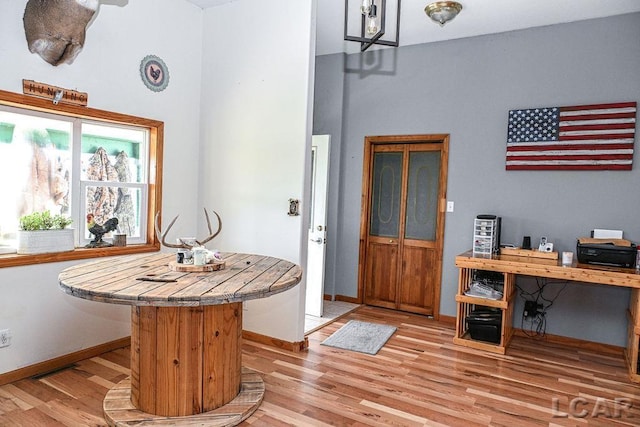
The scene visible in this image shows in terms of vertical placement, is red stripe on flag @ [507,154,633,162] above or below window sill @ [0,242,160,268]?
above

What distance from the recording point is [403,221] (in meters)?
4.80

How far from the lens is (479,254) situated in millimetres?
3814

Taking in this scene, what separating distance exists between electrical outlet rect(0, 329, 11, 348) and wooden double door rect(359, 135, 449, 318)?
11.2 ft

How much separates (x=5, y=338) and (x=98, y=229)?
3.08 ft

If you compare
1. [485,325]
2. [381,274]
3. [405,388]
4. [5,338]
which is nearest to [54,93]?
[5,338]

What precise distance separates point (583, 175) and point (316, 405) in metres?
3.15

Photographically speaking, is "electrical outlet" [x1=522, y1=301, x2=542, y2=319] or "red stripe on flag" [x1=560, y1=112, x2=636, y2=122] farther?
"electrical outlet" [x1=522, y1=301, x2=542, y2=319]

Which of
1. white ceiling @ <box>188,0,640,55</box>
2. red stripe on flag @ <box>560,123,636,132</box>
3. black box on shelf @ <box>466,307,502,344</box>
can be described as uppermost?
white ceiling @ <box>188,0,640,55</box>

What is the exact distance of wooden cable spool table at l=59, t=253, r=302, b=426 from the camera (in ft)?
7.22

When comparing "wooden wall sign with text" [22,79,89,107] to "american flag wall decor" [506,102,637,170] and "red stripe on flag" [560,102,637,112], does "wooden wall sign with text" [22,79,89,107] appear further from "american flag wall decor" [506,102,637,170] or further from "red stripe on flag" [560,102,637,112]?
"red stripe on flag" [560,102,637,112]

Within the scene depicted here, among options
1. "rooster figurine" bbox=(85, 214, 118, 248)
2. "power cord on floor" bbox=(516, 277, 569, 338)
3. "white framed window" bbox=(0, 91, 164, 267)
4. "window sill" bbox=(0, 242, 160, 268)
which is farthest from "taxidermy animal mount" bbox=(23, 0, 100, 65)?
"power cord on floor" bbox=(516, 277, 569, 338)

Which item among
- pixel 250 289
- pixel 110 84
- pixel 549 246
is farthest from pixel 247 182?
pixel 549 246

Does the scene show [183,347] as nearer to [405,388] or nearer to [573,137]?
[405,388]

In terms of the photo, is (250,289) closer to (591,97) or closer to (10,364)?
(10,364)
